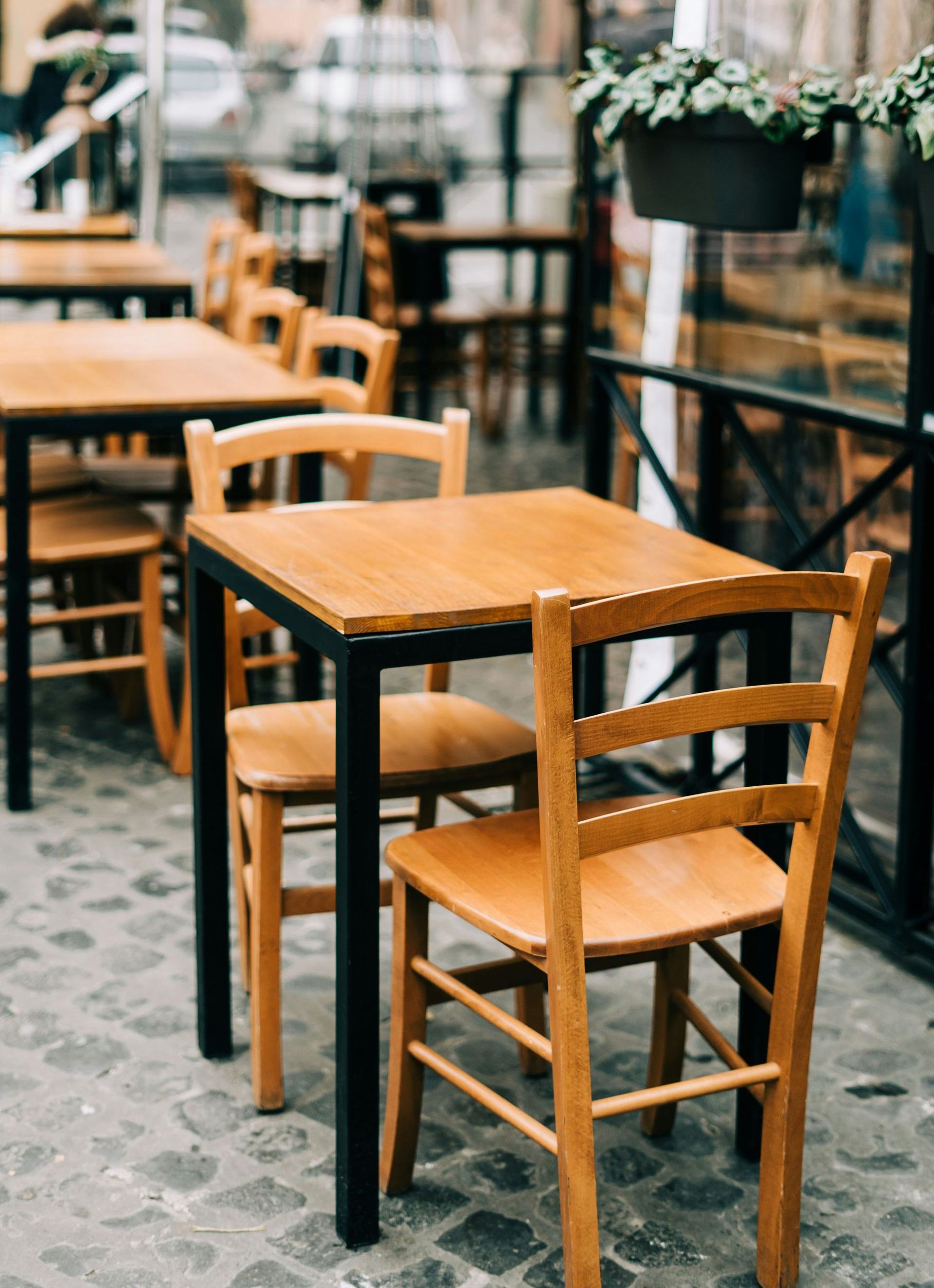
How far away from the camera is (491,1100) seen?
1.85 meters

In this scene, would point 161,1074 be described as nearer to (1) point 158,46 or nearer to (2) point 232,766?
(2) point 232,766

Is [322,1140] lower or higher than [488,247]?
lower

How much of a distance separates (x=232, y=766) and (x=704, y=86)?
1.44 metres

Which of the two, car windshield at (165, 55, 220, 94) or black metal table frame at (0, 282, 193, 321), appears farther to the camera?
car windshield at (165, 55, 220, 94)

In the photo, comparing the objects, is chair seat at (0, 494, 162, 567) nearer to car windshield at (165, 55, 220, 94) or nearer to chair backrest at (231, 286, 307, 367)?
chair backrest at (231, 286, 307, 367)

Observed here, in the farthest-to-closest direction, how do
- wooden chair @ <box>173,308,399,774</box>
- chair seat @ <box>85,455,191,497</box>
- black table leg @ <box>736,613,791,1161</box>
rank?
chair seat @ <box>85,455,191,497</box>, wooden chair @ <box>173,308,399,774</box>, black table leg @ <box>736,613,791,1161</box>

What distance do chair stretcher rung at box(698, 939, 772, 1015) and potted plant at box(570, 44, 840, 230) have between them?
1.44m

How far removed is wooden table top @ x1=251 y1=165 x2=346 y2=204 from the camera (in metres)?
7.93

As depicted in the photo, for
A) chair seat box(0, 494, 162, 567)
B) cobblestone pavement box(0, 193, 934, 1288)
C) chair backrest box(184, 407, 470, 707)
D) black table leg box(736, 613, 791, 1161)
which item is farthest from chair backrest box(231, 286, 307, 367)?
black table leg box(736, 613, 791, 1161)

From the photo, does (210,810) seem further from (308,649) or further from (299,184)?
(299,184)

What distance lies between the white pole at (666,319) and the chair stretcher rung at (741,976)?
1585 mm

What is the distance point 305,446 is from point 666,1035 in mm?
1099

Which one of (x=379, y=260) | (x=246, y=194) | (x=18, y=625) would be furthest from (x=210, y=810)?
(x=246, y=194)

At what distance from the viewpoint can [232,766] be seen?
7.86 feet
